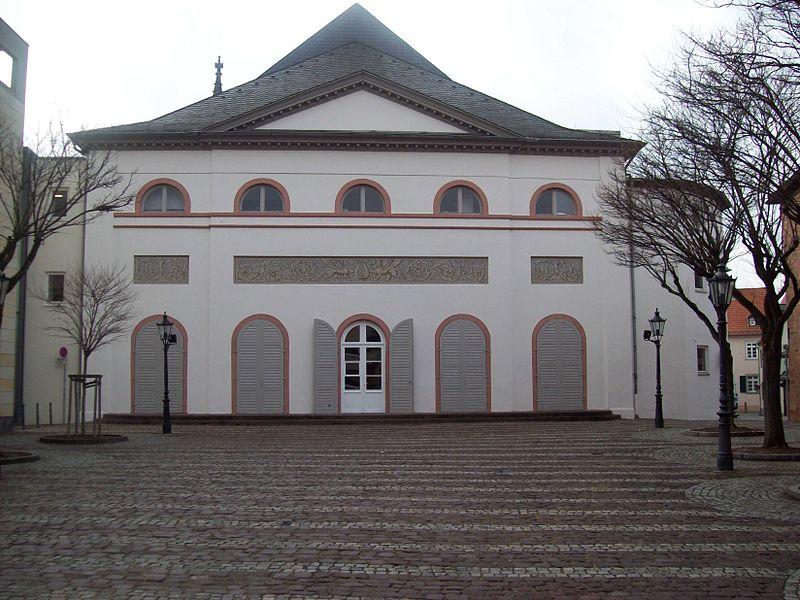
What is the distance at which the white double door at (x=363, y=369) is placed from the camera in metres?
31.0

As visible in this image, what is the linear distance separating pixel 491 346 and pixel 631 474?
55.0ft

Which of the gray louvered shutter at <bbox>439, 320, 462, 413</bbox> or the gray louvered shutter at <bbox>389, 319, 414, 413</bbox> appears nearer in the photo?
the gray louvered shutter at <bbox>389, 319, 414, 413</bbox>

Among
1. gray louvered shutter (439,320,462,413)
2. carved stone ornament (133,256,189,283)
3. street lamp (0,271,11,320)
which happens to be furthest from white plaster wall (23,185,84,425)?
street lamp (0,271,11,320)

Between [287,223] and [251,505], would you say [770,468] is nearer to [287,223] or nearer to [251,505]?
[251,505]

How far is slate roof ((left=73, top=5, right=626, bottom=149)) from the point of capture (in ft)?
106

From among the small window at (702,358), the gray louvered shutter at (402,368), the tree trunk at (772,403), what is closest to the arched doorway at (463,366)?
the gray louvered shutter at (402,368)

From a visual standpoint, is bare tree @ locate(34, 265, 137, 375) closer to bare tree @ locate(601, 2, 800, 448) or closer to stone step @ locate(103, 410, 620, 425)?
stone step @ locate(103, 410, 620, 425)

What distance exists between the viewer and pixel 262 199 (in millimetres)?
31609

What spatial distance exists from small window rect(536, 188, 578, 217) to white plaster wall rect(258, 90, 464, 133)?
157 inches

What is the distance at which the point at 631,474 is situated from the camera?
14734 millimetres

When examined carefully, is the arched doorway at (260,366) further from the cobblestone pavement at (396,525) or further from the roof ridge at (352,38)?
the roof ridge at (352,38)

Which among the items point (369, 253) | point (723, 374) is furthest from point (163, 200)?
point (723, 374)

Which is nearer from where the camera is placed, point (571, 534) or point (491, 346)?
point (571, 534)

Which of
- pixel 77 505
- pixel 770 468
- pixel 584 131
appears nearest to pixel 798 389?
pixel 584 131
